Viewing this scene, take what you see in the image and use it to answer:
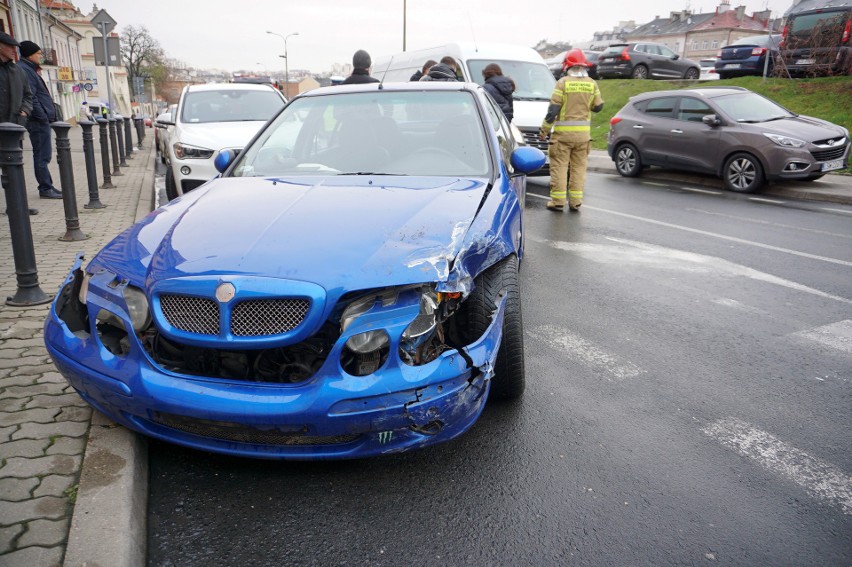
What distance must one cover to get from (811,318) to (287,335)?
405 cm

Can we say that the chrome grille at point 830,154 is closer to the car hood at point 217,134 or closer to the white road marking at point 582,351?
the white road marking at point 582,351

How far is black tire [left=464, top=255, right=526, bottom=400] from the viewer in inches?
111

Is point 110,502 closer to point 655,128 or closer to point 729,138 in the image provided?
point 729,138

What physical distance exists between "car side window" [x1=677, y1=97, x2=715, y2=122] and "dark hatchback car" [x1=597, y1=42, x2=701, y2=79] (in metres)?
16.6

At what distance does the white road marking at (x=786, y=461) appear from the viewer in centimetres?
260

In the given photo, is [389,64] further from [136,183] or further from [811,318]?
[811,318]

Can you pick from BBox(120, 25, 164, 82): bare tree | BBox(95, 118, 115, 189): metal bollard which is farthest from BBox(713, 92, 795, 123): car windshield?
BBox(120, 25, 164, 82): bare tree

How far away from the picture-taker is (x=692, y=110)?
38.7ft

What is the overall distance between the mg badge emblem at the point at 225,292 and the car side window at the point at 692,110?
11125mm

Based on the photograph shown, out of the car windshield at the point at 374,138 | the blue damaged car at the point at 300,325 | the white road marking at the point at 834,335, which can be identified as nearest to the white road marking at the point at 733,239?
the white road marking at the point at 834,335

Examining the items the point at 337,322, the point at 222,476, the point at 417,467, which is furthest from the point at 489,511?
the point at 222,476

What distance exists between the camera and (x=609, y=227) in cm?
806

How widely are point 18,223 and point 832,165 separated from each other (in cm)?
1143

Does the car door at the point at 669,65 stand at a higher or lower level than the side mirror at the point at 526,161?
higher
